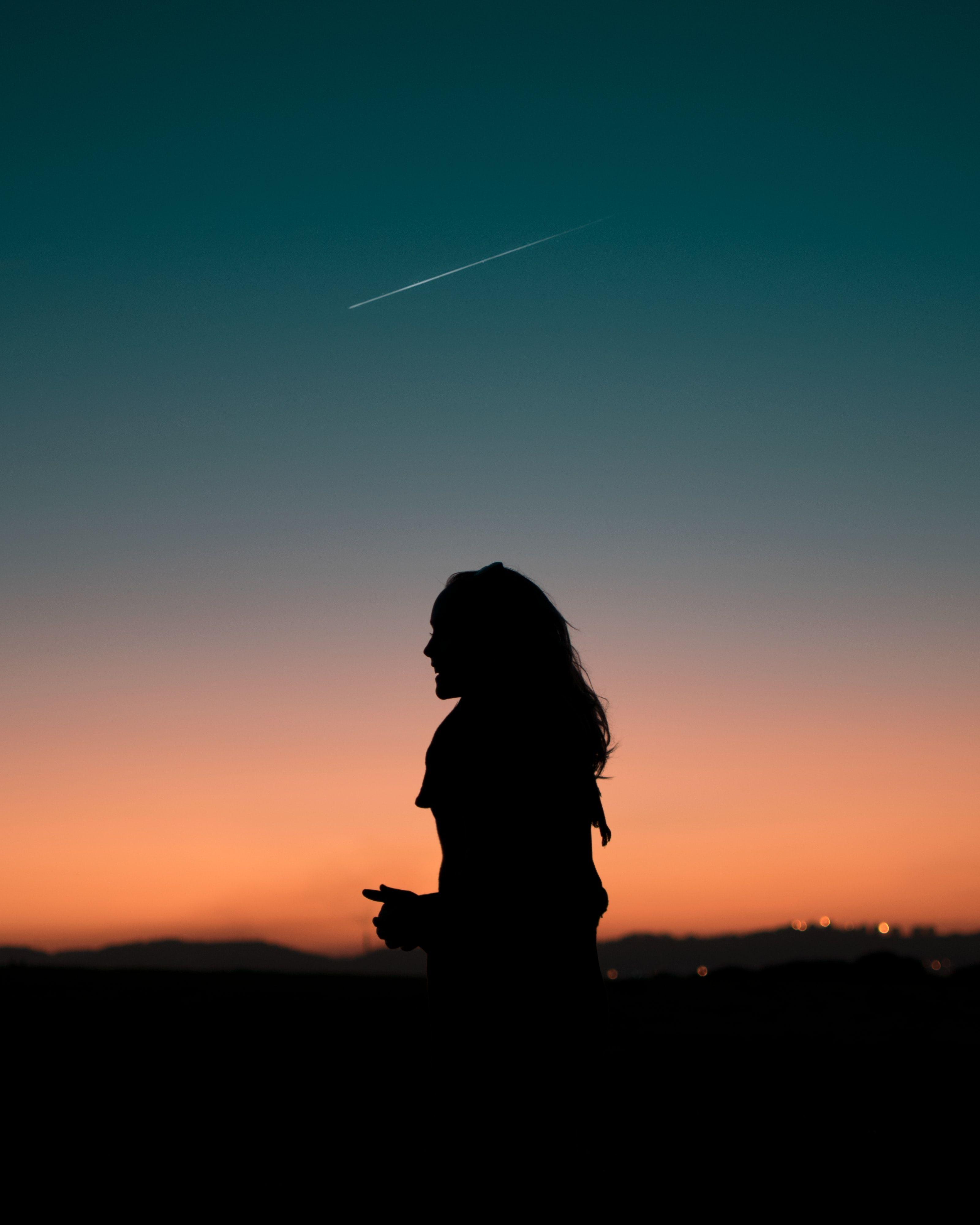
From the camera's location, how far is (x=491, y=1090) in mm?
1973

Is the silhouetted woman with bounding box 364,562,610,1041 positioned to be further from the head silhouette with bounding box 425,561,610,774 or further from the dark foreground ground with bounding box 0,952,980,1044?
the dark foreground ground with bounding box 0,952,980,1044

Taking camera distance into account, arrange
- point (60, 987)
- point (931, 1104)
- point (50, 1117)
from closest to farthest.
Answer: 1. point (50, 1117)
2. point (931, 1104)
3. point (60, 987)

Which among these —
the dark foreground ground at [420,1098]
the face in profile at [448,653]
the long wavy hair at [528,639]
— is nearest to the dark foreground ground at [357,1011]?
the dark foreground ground at [420,1098]

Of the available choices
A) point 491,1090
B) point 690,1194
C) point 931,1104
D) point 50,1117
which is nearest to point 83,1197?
point 50,1117

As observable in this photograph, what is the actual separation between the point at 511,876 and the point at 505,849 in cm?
→ 6

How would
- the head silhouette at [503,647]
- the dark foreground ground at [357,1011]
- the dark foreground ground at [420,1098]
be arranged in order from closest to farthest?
the dark foreground ground at [420,1098] → the head silhouette at [503,647] → the dark foreground ground at [357,1011]

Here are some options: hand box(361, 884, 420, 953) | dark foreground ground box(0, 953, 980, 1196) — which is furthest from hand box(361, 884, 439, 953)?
dark foreground ground box(0, 953, 980, 1196)

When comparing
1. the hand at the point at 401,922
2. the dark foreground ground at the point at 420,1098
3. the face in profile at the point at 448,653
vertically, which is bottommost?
the dark foreground ground at the point at 420,1098

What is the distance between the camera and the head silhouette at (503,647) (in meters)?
2.28

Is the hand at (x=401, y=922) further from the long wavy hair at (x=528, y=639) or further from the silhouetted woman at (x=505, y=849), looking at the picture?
the long wavy hair at (x=528, y=639)

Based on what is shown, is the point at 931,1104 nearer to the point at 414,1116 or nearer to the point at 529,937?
the point at 414,1116

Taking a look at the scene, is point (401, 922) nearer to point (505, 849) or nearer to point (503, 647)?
point (505, 849)

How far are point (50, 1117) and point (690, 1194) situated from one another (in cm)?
325

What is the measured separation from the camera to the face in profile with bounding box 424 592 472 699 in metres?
2.31
